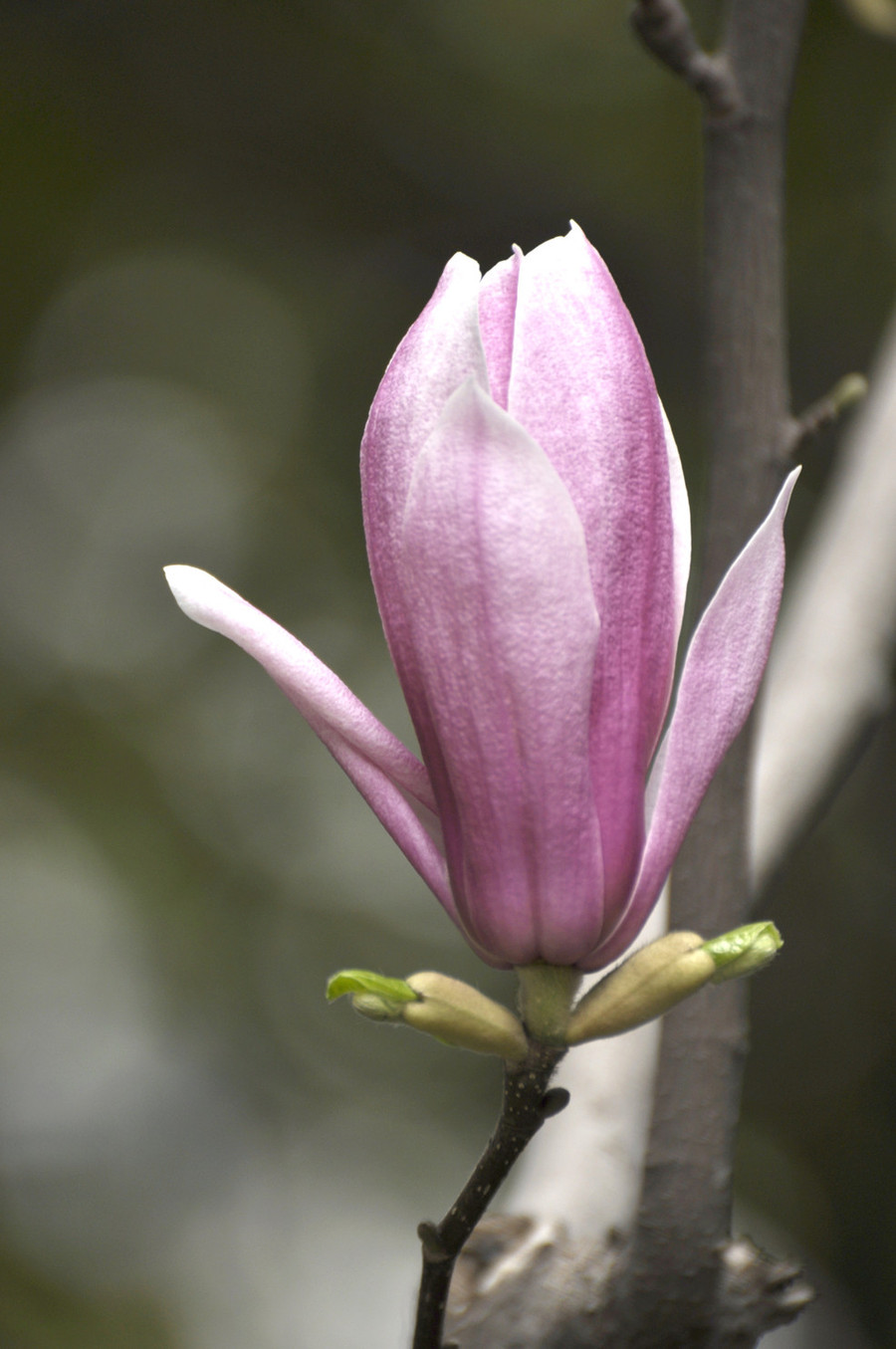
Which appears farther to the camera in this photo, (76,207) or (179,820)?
(179,820)

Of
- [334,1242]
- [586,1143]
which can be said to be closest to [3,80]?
[586,1143]

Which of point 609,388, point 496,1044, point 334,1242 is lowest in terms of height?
point 496,1044

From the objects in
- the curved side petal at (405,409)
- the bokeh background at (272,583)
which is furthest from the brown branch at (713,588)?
the bokeh background at (272,583)

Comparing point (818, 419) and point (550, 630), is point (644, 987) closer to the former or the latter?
point (550, 630)

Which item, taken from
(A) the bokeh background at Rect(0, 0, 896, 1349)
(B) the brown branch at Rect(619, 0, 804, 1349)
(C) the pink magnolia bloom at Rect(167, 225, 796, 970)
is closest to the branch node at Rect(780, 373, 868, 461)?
(B) the brown branch at Rect(619, 0, 804, 1349)

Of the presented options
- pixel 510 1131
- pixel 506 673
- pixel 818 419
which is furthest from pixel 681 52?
pixel 510 1131

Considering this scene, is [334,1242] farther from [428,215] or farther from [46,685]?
[428,215]

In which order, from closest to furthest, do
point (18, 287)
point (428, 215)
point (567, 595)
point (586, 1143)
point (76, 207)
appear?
point (567, 595), point (586, 1143), point (428, 215), point (76, 207), point (18, 287)
